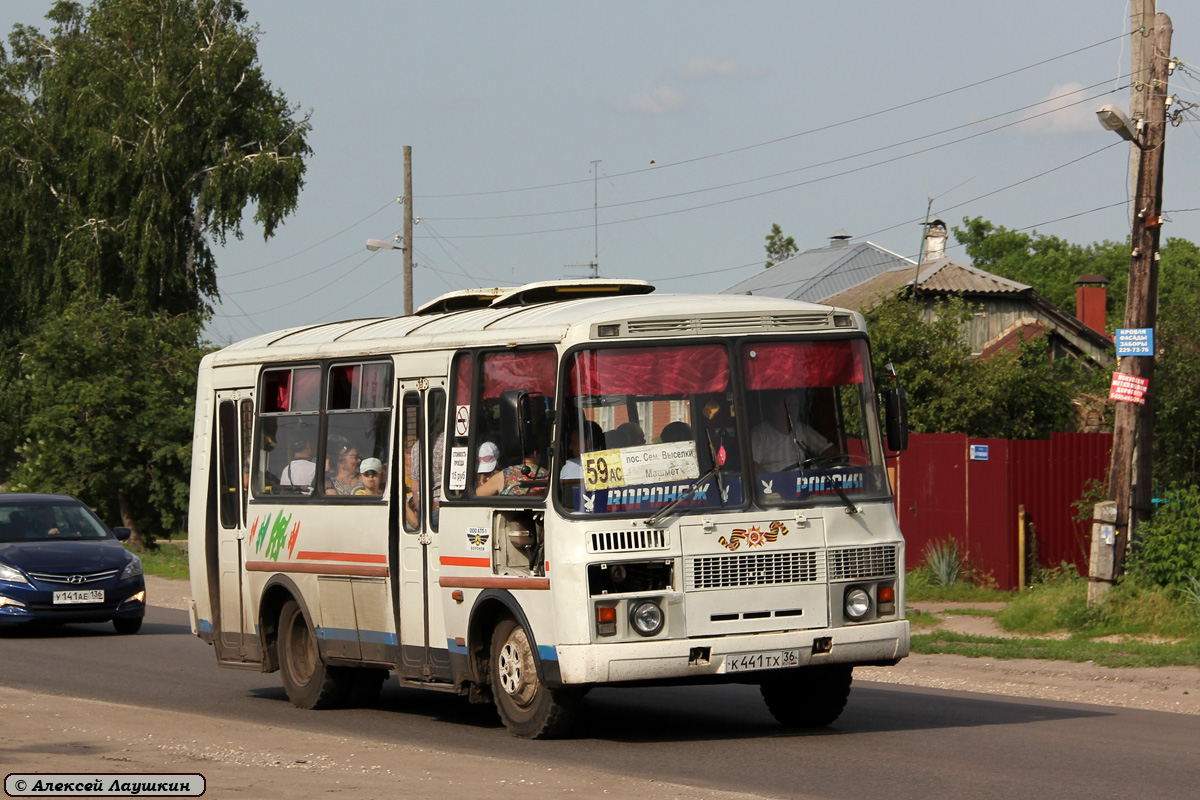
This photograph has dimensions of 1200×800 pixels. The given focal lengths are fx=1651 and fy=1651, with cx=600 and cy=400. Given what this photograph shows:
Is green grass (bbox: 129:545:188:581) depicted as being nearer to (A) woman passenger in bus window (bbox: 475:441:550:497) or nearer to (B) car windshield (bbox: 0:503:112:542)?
(B) car windshield (bbox: 0:503:112:542)

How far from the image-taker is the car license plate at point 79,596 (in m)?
18.5

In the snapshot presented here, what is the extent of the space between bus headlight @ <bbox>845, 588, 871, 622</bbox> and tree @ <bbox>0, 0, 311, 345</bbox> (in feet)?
125

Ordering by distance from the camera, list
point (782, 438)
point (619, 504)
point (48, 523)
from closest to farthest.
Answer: point (619, 504), point (782, 438), point (48, 523)

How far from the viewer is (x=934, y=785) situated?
8617 millimetres

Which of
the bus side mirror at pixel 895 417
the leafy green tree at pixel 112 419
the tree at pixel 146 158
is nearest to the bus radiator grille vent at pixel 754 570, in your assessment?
the bus side mirror at pixel 895 417

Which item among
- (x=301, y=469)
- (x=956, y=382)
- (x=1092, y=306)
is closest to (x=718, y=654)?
(x=301, y=469)

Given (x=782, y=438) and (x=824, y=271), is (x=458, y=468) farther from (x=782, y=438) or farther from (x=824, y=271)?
(x=824, y=271)

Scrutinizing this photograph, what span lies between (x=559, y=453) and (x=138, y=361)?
89.8 ft

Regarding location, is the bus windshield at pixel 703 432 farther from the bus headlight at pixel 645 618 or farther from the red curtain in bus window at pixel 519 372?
the bus headlight at pixel 645 618

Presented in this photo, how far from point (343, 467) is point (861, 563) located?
13.3ft

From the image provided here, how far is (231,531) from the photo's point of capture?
1371 centimetres

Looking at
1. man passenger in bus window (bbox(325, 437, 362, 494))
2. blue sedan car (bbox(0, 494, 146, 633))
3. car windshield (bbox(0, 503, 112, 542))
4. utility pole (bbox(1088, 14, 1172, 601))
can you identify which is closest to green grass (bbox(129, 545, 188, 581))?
car windshield (bbox(0, 503, 112, 542))

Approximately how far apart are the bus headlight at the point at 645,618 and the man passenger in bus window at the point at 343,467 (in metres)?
3.02

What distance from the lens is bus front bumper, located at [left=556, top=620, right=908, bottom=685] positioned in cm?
969
